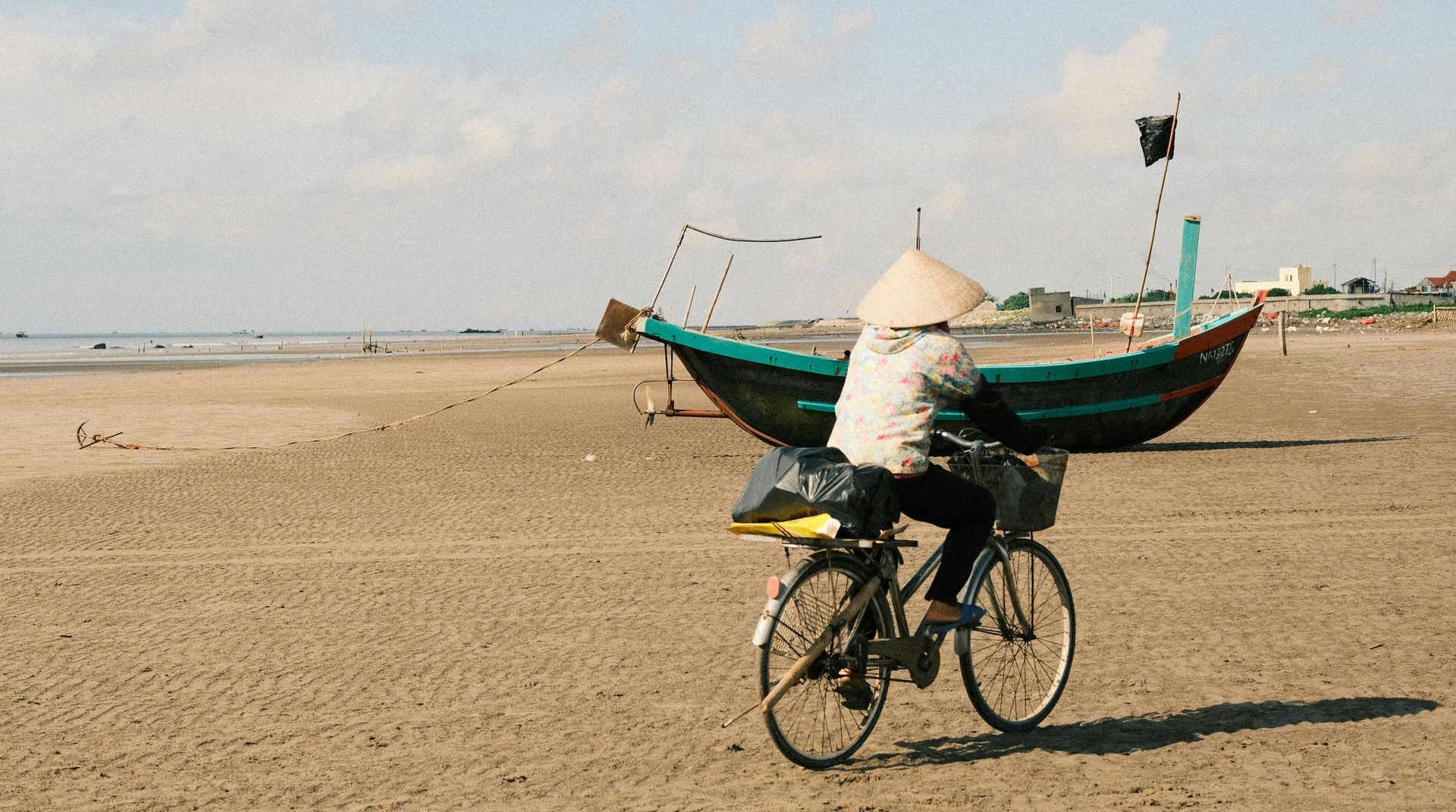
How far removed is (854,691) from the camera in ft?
14.7

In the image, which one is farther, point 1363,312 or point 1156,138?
point 1363,312

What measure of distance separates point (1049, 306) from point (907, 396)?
119948 mm

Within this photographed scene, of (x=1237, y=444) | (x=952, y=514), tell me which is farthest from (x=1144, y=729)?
(x=1237, y=444)

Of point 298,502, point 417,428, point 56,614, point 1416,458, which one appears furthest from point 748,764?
point 417,428

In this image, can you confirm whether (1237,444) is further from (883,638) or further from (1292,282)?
(1292,282)

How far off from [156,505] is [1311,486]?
10.8 m

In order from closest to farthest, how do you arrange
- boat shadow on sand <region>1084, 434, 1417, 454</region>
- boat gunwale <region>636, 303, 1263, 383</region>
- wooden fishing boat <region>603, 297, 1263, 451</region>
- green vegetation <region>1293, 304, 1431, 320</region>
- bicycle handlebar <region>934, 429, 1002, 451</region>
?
bicycle handlebar <region>934, 429, 1002, 451</region> < boat gunwale <region>636, 303, 1263, 383</region> < wooden fishing boat <region>603, 297, 1263, 451</region> < boat shadow on sand <region>1084, 434, 1417, 454</region> < green vegetation <region>1293, 304, 1431, 320</region>

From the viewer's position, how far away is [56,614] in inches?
282

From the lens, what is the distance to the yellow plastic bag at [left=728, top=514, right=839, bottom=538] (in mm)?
4184

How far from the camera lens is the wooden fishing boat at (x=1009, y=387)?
15180mm

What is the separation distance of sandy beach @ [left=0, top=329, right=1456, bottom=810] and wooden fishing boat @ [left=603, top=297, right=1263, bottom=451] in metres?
1.24

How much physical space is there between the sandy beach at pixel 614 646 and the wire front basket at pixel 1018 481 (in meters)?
0.88

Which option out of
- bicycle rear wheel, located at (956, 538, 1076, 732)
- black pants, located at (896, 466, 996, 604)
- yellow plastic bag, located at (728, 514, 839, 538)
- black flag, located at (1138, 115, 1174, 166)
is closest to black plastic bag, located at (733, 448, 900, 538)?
yellow plastic bag, located at (728, 514, 839, 538)

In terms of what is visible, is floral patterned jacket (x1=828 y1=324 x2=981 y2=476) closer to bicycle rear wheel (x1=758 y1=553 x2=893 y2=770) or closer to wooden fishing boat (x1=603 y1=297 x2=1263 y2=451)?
bicycle rear wheel (x1=758 y1=553 x2=893 y2=770)
